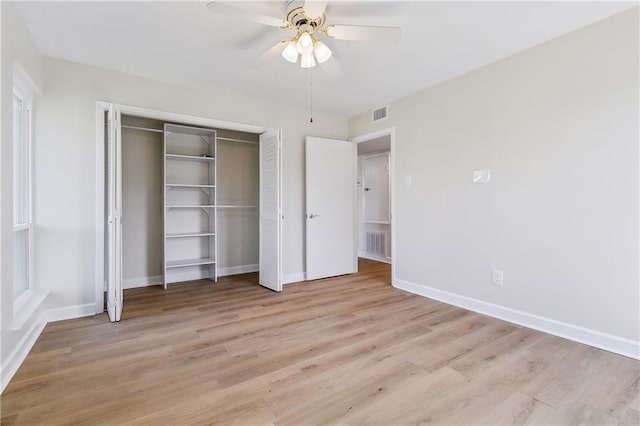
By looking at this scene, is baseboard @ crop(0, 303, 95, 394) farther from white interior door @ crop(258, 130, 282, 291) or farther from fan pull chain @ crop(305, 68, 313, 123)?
fan pull chain @ crop(305, 68, 313, 123)

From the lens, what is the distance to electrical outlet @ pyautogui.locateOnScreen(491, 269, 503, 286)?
286 cm

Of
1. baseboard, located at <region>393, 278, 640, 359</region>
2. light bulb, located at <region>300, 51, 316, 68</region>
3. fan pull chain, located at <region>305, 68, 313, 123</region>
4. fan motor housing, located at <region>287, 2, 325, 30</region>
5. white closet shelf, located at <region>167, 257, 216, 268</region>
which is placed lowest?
baseboard, located at <region>393, 278, 640, 359</region>

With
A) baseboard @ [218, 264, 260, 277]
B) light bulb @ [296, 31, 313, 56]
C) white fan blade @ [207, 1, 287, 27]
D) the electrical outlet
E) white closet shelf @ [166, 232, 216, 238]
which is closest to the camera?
white fan blade @ [207, 1, 287, 27]

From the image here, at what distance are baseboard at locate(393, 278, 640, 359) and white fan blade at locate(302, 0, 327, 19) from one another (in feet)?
9.45

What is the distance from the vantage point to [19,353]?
6.63 ft

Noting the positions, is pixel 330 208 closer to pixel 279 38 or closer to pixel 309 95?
pixel 309 95

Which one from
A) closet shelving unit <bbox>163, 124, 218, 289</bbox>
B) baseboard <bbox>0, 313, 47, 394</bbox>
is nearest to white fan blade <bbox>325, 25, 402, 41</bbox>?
closet shelving unit <bbox>163, 124, 218, 289</bbox>

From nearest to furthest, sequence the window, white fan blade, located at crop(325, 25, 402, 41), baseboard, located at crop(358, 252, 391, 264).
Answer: white fan blade, located at crop(325, 25, 402, 41) < the window < baseboard, located at crop(358, 252, 391, 264)

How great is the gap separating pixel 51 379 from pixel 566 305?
3658 mm

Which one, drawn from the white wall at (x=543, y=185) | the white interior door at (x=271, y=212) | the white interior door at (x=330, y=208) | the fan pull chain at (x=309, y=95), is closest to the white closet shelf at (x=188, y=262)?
the white interior door at (x=271, y=212)

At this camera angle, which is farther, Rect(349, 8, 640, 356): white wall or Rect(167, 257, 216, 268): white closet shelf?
Rect(167, 257, 216, 268): white closet shelf

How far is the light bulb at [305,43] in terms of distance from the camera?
2.07 meters

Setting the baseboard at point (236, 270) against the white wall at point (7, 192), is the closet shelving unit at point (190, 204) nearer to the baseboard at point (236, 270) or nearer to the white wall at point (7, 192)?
the baseboard at point (236, 270)

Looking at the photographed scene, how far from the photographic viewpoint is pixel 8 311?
193 centimetres
